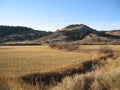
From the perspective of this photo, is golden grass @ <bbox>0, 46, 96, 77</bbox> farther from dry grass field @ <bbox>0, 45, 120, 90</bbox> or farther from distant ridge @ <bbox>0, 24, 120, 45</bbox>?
distant ridge @ <bbox>0, 24, 120, 45</bbox>

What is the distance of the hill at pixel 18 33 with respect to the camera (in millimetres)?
143375

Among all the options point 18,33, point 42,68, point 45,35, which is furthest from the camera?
point 18,33

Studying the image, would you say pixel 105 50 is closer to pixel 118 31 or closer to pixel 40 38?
pixel 40 38

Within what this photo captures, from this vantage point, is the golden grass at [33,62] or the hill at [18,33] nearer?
the golden grass at [33,62]

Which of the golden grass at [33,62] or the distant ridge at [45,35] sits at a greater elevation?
the distant ridge at [45,35]

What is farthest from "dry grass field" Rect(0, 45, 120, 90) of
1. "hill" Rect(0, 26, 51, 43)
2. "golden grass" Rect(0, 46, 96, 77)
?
"hill" Rect(0, 26, 51, 43)

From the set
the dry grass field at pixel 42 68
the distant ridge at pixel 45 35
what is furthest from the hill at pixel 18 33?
the dry grass field at pixel 42 68

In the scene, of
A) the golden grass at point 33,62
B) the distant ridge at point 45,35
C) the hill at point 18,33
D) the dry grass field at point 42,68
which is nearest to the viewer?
the dry grass field at point 42,68

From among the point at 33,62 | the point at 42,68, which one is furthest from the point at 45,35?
the point at 42,68

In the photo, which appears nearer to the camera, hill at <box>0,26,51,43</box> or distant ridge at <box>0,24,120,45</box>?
distant ridge at <box>0,24,120,45</box>

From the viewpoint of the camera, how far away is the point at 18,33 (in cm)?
15575

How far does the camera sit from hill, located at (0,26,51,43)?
470 ft

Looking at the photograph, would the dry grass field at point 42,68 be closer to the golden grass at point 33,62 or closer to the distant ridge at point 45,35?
the golden grass at point 33,62

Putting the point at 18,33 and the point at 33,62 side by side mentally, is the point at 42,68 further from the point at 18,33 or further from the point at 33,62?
the point at 18,33
